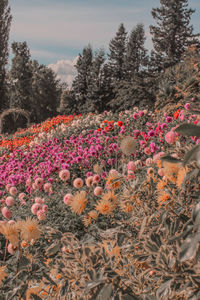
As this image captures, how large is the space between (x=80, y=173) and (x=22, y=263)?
3.60 m

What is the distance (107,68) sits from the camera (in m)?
22.3

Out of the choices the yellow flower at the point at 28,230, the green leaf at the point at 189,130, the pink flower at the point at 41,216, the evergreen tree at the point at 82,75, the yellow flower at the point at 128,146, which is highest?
the evergreen tree at the point at 82,75

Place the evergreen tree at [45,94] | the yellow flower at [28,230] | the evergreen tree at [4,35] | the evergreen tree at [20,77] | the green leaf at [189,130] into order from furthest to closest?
the evergreen tree at [45,94]
the evergreen tree at [20,77]
the evergreen tree at [4,35]
the yellow flower at [28,230]
the green leaf at [189,130]

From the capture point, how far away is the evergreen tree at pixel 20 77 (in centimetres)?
2427

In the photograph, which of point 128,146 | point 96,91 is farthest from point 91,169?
point 96,91

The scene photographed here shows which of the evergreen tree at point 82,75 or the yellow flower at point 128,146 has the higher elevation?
the evergreen tree at point 82,75

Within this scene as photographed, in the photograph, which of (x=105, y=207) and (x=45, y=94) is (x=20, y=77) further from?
(x=105, y=207)

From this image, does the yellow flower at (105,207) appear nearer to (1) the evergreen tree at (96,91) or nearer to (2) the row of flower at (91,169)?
(2) the row of flower at (91,169)

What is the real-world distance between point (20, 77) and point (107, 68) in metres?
7.78

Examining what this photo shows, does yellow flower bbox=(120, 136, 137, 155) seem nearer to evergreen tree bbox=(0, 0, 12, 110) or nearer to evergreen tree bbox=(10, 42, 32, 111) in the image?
evergreen tree bbox=(0, 0, 12, 110)

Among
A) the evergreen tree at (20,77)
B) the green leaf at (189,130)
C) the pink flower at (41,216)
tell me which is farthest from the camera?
the evergreen tree at (20,77)

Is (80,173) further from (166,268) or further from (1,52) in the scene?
(1,52)

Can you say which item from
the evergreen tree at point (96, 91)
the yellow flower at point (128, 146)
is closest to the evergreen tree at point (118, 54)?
the evergreen tree at point (96, 91)

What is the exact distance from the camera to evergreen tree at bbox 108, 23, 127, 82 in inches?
1065
